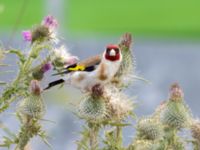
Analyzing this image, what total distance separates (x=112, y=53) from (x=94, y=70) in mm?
166

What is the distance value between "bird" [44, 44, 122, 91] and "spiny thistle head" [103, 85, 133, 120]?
7 centimetres

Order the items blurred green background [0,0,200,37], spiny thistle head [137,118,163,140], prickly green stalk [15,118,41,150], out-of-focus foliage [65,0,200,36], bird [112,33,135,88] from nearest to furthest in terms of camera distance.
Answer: prickly green stalk [15,118,41,150]
spiny thistle head [137,118,163,140]
bird [112,33,135,88]
blurred green background [0,0,200,37]
out-of-focus foliage [65,0,200,36]

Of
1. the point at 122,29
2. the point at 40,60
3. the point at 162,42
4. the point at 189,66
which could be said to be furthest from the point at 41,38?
the point at 122,29

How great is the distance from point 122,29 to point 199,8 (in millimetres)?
4498

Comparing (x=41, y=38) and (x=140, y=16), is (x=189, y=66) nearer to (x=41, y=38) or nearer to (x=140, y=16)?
(x=140, y=16)

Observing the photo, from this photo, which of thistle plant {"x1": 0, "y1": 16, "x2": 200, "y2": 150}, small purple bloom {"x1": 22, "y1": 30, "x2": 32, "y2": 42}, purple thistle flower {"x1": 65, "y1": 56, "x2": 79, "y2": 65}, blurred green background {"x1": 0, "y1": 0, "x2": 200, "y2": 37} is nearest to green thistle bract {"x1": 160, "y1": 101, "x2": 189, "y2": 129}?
thistle plant {"x1": 0, "y1": 16, "x2": 200, "y2": 150}

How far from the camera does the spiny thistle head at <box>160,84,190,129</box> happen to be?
4.05 m

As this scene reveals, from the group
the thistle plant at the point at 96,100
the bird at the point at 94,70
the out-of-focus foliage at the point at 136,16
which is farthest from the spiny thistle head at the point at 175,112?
the out-of-focus foliage at the point at 136,16

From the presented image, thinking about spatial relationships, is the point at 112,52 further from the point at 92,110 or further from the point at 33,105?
the point at 33,105

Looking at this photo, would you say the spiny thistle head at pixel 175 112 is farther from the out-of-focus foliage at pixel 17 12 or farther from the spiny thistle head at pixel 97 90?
the out-of-focus foliage at pixel 17 12

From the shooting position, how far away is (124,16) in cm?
2847

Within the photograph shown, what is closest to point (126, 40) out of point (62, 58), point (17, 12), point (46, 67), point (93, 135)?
point (62, 58)

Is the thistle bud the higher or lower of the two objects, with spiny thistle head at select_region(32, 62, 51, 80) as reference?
lower

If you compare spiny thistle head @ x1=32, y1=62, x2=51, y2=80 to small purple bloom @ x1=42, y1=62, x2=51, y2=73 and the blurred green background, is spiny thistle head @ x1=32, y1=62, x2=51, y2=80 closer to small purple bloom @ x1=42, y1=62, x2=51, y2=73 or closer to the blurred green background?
small purple bloom @ x1=42, y1=62, x2=51, y2=73
